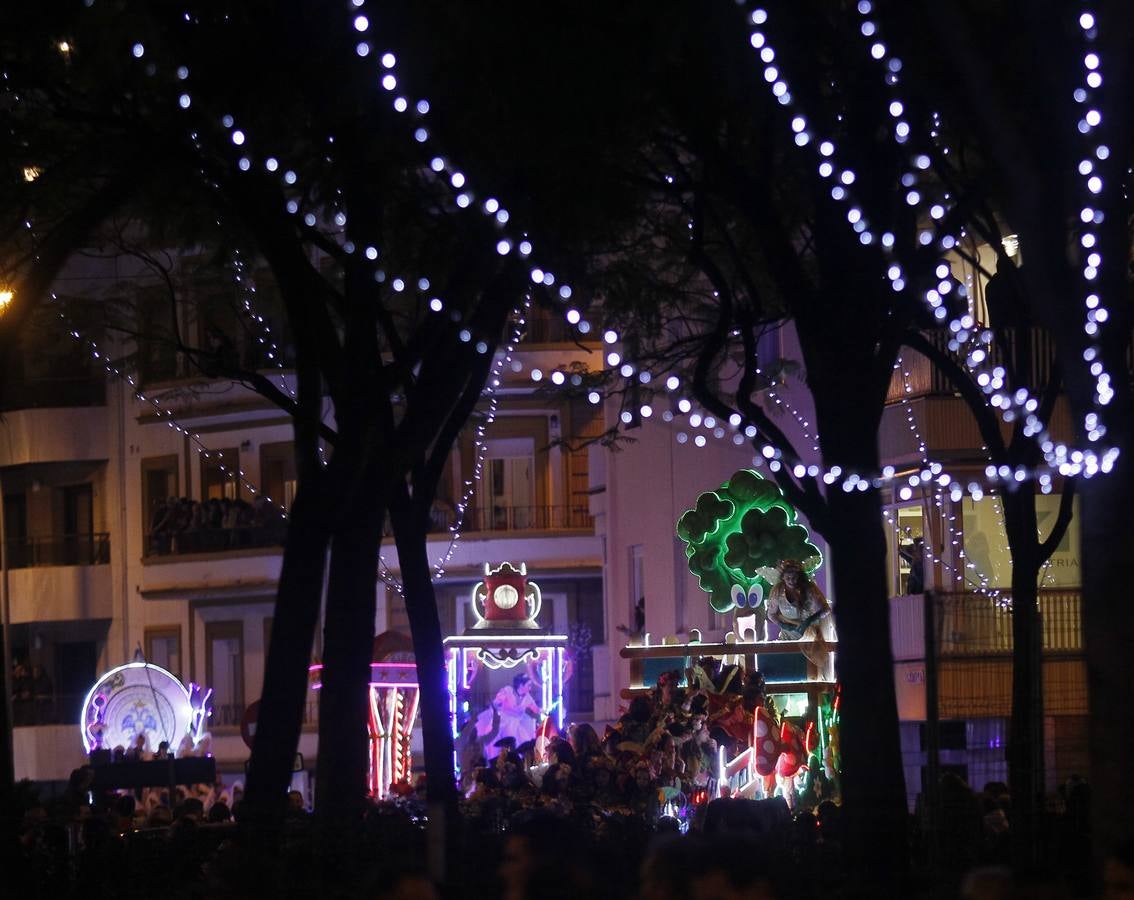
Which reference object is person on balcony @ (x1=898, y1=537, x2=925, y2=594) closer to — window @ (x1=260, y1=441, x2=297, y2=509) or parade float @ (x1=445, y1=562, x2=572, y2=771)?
parade float @ (x1=445, y1=562, x2=572, y2=771)

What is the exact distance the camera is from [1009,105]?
998 centimetres

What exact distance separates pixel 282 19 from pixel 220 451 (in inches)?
1275

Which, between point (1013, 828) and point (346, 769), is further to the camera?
point (346, 769)

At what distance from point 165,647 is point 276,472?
16.8ft

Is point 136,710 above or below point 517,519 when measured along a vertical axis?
below

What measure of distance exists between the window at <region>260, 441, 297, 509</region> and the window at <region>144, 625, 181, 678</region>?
13.1ft

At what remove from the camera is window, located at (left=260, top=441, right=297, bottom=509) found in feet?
149

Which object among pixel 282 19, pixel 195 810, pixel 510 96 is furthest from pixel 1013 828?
pixel 195 810

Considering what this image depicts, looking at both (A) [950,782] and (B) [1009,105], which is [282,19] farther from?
(A) [950,782]

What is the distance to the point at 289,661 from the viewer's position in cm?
1453

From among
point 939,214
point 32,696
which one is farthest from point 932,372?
point 32,696

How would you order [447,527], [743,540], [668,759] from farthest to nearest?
[447,527] → [743,540] → [668,759]

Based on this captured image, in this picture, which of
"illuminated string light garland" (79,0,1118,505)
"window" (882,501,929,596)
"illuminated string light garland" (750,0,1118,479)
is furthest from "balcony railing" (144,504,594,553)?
"illuminated string light garland" (79,0,1118,505)

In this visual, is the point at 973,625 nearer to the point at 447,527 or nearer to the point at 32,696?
the point at 447,527
